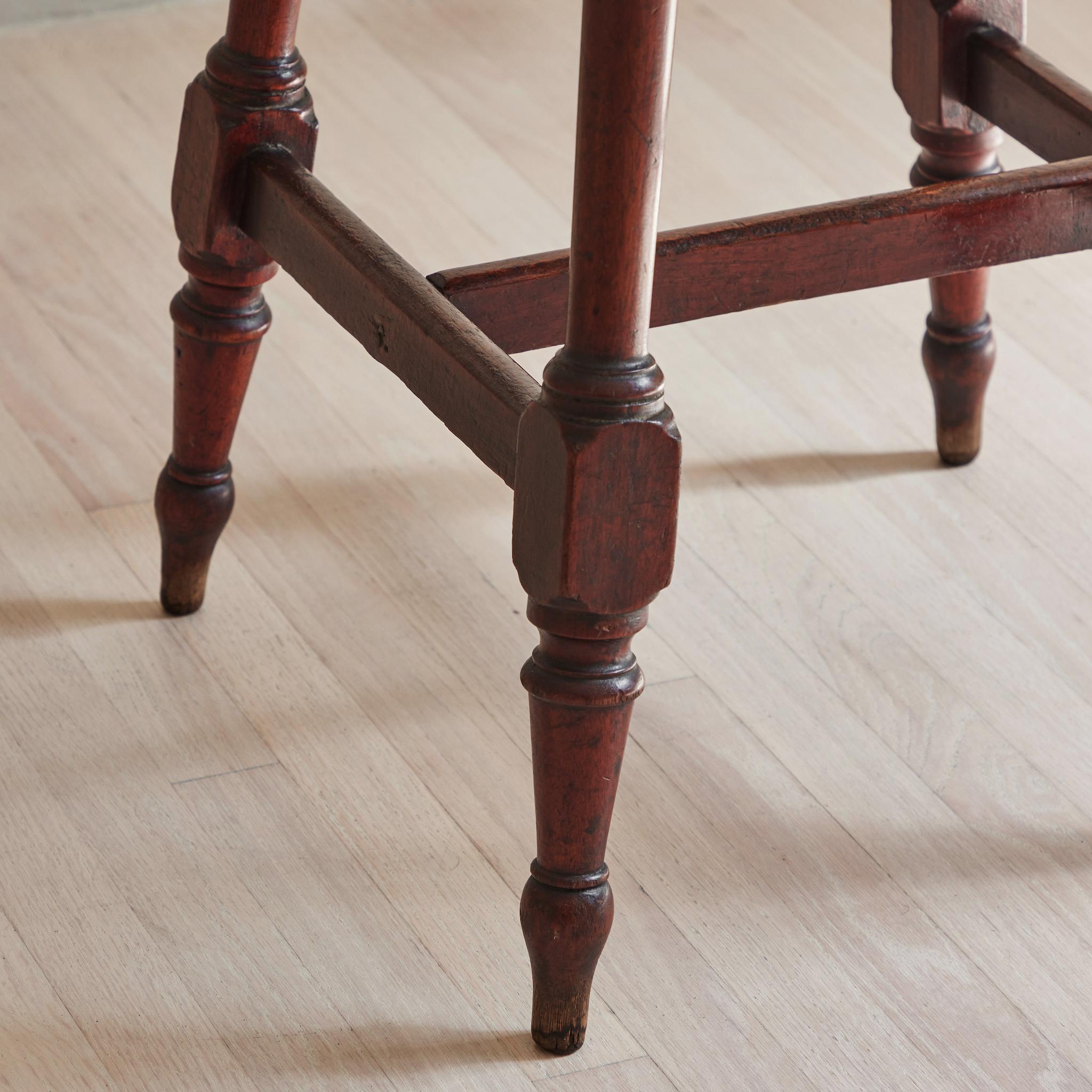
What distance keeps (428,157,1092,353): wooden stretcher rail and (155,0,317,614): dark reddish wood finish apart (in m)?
0.16

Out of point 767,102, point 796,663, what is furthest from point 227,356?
point 767,102

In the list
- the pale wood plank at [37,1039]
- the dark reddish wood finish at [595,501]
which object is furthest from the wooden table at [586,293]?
the pale wood plank at [37,1039]

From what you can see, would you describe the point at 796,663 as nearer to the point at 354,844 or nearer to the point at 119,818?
the point at 354,844

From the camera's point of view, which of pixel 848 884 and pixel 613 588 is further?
pixel 848 884

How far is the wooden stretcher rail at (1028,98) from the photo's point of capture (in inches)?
39.7

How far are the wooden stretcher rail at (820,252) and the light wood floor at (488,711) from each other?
26 centimetres

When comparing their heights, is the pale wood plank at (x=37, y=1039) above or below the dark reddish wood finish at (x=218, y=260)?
below

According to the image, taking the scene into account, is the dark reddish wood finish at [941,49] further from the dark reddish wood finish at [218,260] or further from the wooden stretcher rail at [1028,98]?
the dark reddish wood finish at [218,260]

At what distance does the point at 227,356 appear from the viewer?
1.04m

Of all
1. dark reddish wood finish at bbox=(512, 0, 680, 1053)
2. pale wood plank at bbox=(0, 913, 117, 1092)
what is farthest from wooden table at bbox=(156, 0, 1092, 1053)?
pale wood plank at bbox=(0, 913, 117, 1092)

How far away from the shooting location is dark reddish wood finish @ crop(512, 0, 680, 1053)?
0.66 meters

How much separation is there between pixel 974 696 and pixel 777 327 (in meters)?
0.48

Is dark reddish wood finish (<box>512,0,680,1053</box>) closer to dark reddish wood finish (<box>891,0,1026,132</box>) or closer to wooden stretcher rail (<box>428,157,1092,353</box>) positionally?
wooden stretcher rail (<box>428,157,1092,353</box>)

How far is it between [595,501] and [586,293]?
0.08 m
